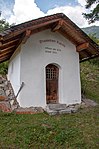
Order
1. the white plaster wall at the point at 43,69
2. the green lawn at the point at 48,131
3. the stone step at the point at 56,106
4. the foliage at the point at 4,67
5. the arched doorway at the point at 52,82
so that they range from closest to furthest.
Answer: the green lawn at the point at 48,131
the stone step at the point at 56,106
the white plaster wall at the point at 43,69
the arched doorway at the point at 52,82
the foliage at the point at 4,67

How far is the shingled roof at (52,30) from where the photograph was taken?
998cm

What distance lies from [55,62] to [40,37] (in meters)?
1.32

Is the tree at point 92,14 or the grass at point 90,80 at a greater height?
the tree at point 92,14

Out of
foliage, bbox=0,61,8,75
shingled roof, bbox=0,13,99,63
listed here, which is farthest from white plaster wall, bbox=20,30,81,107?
foliage, bbox=0,61,8,75

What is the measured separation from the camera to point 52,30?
11.8 metres

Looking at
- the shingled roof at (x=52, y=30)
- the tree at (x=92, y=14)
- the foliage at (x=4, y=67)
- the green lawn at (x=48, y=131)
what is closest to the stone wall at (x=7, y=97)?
the green lawn at (x=48, y=131)

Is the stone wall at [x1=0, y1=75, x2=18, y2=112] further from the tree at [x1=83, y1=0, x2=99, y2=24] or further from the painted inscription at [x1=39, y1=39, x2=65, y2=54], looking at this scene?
the tree at [x1=83, y1=0, x2=99, y2=24]

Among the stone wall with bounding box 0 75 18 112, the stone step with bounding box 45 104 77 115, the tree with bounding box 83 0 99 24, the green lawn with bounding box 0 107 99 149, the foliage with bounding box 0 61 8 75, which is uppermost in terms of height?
the tree with bounding box 83 0 99 24

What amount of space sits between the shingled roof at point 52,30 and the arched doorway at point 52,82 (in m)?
1.55

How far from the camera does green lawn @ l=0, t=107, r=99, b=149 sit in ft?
23.0

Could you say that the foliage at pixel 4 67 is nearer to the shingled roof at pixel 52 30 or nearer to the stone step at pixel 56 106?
the shingled roof at pixel 52 30

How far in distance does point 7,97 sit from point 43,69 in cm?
228

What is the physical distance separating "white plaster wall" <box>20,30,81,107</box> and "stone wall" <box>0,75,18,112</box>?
565 millimetres

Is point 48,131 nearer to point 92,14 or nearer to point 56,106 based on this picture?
point 56,106
